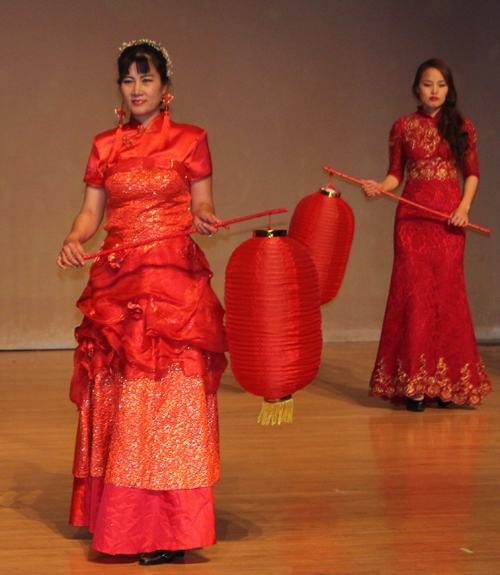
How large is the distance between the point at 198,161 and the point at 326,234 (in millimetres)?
645

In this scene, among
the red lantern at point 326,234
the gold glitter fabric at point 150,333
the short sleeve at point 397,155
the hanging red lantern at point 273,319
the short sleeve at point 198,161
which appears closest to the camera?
the hanging red lantern at point 273,319

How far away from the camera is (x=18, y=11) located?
17.3 ft

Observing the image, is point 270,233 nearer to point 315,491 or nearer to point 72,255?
point 72,255

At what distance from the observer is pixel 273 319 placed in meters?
1.95

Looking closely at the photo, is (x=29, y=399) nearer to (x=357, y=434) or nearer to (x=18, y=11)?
(x=357, y=434)

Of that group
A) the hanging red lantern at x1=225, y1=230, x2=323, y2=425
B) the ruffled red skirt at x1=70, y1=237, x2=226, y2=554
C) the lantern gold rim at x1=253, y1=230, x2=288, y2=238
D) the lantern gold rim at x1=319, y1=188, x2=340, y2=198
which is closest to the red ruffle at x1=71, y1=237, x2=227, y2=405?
the ruffled red skirt at x1=70, y1=237, x2=226, y2=554

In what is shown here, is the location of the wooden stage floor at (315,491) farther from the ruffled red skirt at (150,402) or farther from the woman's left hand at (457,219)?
the woman's left hand at (457,219)

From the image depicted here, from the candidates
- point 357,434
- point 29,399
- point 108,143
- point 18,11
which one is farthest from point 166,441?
point 18,11

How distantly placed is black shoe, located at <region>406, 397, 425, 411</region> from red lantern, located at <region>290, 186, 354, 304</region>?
1.23 m

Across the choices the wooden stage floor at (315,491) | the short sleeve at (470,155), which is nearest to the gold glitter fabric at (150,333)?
the wooden stage floor at (315,491)

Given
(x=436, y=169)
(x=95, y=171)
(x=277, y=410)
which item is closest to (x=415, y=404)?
(x=436, y=169)

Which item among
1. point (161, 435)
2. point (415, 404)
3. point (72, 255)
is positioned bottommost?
point (415, 404)

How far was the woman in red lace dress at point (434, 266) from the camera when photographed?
3.73 metres

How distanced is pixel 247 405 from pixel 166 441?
1859mm
